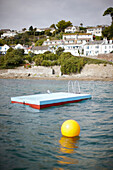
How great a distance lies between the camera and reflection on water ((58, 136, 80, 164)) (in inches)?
334

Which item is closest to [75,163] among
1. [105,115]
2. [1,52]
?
[105,115]

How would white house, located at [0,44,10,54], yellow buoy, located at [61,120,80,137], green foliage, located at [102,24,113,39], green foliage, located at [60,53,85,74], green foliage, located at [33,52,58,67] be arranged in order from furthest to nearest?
white house, located at [0,44,10,54] < green foliage, located at [102,24,113,39] < green foliage, located at [33,52,58,67] < green foliage, located at [60,53,85,74] < yellow buoy, located at [61,120,80,137]

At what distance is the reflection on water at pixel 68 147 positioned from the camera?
27.8 ft

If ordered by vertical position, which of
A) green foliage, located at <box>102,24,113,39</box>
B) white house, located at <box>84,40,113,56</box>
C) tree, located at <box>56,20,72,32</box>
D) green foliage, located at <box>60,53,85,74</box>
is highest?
tree, located at <box>56,20,72,32</box>

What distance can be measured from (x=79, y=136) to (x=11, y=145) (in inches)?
129

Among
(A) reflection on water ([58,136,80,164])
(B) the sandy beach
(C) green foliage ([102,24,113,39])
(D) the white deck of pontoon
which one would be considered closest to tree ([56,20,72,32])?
(C) green foliage ([102,24,113,39])

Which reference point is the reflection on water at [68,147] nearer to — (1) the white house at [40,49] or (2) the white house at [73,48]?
(2) the white house at [73,48]

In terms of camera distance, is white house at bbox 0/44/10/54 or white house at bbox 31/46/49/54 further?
white house at bbox 0/44/10/54

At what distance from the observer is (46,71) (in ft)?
236

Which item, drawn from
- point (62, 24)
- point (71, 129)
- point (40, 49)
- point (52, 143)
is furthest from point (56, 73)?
point (62, 24)

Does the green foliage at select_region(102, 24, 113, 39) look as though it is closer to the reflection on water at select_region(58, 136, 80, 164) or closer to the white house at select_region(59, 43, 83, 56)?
the white house at select_region(59, 43, 83, 56)

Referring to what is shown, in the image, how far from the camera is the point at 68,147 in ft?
32.4

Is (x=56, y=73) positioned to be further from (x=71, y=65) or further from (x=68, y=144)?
(x=68, y=144)

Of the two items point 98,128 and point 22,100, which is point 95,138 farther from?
point 22,100
